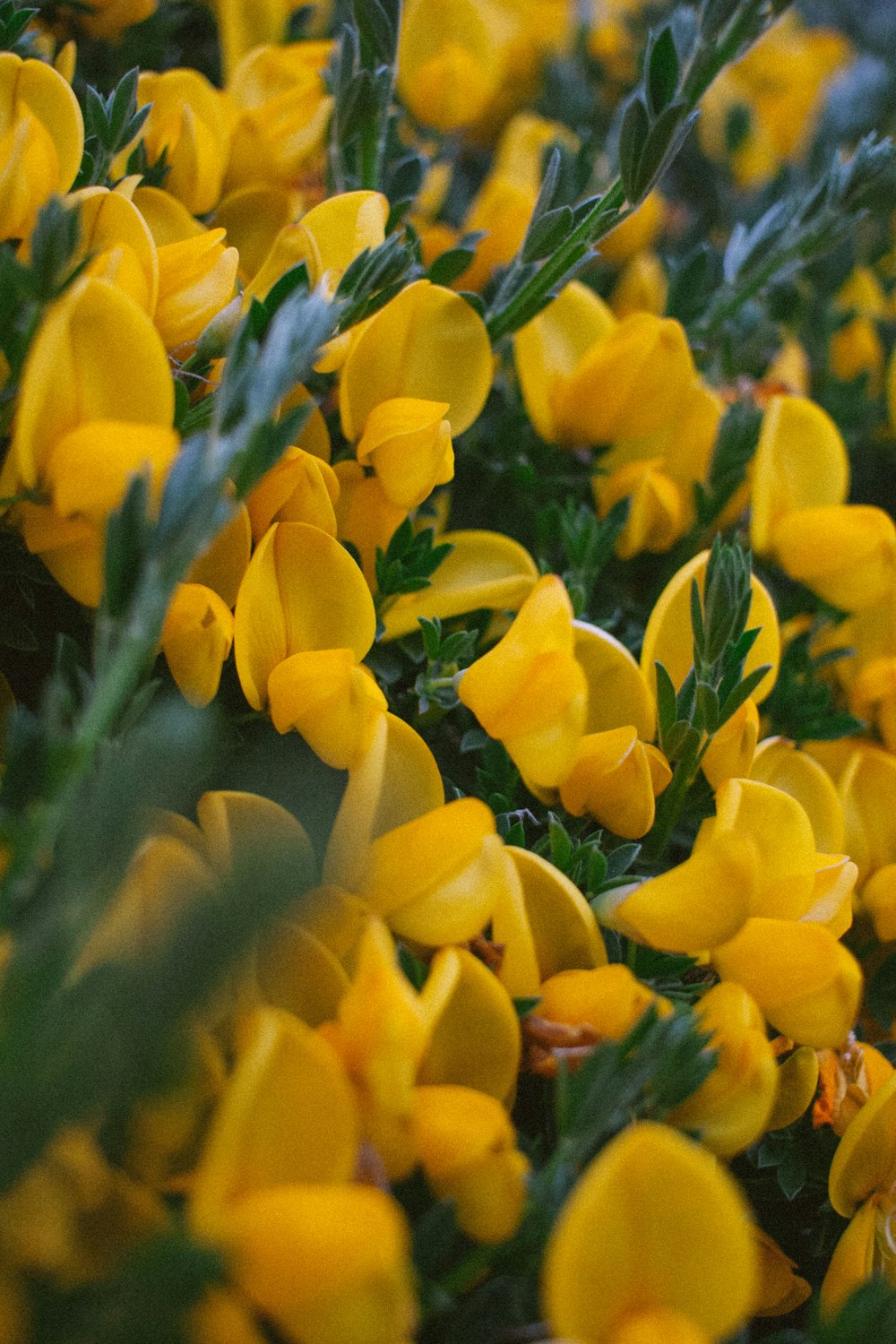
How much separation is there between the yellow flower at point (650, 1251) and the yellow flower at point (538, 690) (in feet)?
0.79

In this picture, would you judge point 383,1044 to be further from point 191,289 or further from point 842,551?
point 842,551

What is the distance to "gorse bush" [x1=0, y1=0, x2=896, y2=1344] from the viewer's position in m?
0.40

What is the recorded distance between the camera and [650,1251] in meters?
0.44

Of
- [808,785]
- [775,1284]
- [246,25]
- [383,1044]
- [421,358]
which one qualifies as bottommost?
[775,1284]

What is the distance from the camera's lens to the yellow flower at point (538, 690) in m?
0.61

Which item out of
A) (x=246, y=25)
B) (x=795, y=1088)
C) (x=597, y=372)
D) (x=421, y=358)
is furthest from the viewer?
(x=246, y=25)

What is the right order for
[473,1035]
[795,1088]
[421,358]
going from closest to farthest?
[473,1035]
[795,1088]
[421,358]

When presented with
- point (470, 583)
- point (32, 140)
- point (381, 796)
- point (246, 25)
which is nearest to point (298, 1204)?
point (381, 796)

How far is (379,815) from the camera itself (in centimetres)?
60

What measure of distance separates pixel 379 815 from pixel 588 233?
41 centimetres

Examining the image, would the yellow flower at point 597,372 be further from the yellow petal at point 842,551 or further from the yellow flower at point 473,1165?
the yellow flower at point 473,1165

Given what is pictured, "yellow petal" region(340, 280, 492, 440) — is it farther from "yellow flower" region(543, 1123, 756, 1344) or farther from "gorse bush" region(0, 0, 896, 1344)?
"yellow flower" region(543, 1123, 756, 1344)

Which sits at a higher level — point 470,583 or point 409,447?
point 409,447

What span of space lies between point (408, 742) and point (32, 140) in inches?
15.4
